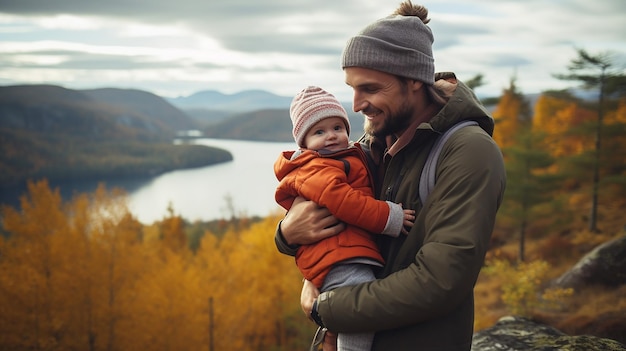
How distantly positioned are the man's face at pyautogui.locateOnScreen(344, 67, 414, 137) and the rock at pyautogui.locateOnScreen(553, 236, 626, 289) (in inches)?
601

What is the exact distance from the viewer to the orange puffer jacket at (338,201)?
2326mm

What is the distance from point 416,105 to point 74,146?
535ft

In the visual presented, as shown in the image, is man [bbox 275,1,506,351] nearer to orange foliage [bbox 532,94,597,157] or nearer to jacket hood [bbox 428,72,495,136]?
jacket hood [bbox 428,72,495,136]

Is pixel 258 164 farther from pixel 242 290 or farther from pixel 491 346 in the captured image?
pixel 491 346

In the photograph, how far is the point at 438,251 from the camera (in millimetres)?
1962

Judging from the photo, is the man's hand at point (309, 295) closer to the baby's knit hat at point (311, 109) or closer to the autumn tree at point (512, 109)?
the baby's knit hat at point (311, 109)

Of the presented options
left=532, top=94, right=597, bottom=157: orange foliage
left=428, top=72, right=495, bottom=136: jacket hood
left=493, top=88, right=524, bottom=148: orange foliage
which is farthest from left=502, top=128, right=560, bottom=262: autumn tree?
left=428, top=72, right=495, bottom=136: jacket hood

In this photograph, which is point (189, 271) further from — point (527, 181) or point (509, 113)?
point (509, 113)

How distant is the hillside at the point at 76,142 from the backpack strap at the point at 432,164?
125 metres

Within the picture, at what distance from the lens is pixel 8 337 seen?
20.8 m

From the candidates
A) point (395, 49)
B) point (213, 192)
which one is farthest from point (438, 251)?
point (213, 192)

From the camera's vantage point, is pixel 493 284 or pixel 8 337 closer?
pixel 8 337

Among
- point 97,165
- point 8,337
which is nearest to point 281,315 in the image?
point 8,337

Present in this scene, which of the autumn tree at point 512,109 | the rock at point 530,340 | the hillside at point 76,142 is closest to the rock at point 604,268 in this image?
the rock at point 530,340
